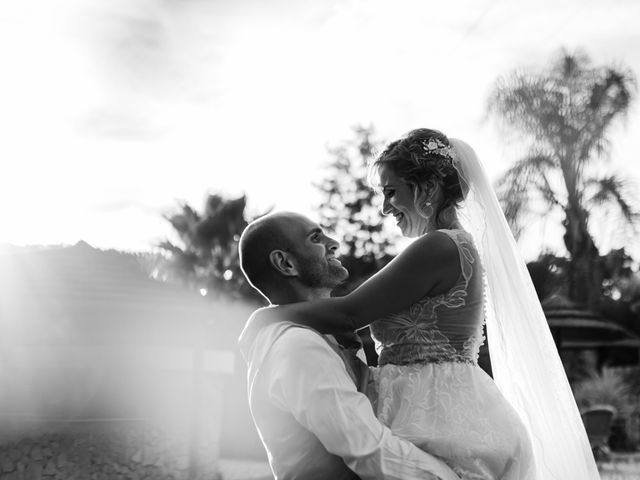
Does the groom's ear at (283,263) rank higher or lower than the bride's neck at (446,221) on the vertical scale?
lower

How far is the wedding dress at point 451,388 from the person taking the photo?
2412mm

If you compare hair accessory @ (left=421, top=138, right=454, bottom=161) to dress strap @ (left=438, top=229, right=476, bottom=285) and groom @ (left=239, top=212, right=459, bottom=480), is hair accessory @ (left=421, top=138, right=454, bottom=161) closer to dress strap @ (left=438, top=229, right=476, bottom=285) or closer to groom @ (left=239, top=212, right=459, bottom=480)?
dress strap @ (left=438, top=229, right=476, bottom=285)

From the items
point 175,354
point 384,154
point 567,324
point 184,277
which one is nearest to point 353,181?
point 184,277

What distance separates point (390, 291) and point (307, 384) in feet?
1.32

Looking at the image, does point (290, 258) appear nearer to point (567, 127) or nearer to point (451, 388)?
point (451, 388)

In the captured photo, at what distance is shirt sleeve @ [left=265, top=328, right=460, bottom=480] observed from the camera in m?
2.21

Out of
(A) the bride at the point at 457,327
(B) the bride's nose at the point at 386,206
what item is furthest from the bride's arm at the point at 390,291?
(B) the bride's nose at the point at 386,206

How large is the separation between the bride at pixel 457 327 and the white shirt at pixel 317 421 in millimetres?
121

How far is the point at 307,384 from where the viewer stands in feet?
7.41

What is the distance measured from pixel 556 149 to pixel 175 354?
12.0 m

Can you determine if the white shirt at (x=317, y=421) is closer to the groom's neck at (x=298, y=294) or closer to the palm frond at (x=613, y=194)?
the groom's neck at (x=298, y=294)

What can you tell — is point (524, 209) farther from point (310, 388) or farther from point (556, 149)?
point (310, 388)

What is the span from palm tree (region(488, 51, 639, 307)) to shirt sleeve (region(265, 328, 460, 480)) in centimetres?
2116

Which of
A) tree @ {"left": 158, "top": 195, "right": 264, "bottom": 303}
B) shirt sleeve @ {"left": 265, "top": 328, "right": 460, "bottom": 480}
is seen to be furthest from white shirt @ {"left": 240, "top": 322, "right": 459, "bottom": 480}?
tree @ {"left": 158, "top": 195, "right": 264, "bottom": 303}
